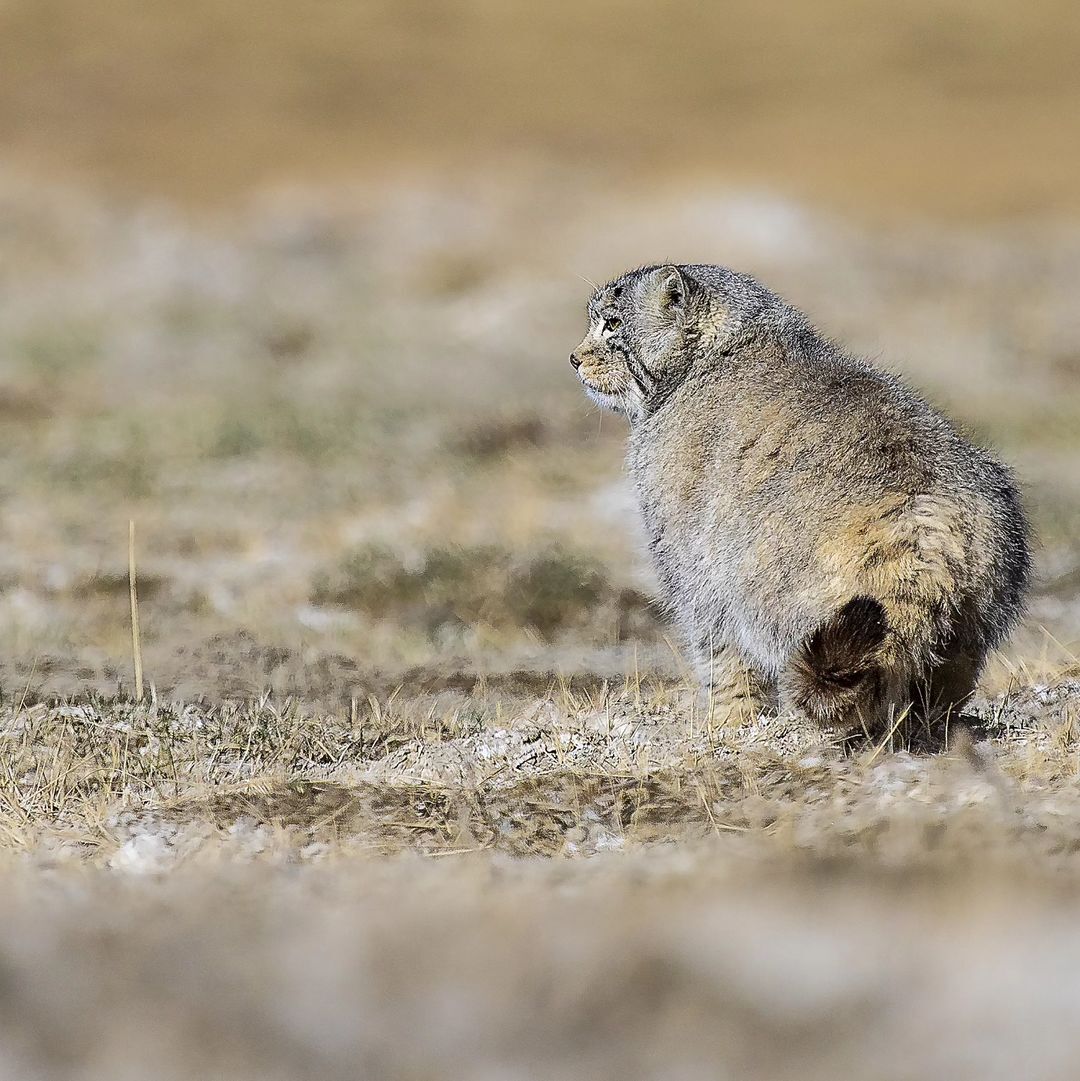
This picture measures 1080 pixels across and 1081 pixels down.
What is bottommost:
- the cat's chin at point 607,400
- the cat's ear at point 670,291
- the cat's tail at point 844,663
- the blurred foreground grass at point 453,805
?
the blurred foreground grass at point 453,805

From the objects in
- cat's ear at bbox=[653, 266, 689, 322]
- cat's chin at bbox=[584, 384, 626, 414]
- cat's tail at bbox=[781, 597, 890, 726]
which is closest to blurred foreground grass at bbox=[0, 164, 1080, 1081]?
cat's tail at bbox=[781, 597, 890, 726]

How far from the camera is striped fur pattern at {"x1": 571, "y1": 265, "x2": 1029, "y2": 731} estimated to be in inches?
189

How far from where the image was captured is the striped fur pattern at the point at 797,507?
4812mm

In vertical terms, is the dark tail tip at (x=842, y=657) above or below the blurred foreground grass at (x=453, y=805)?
above

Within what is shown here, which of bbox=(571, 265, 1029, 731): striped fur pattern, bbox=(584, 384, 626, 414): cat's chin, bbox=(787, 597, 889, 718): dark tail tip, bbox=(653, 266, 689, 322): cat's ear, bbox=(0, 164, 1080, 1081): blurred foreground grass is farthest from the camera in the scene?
bbox=(584, 384, 626, 414): cat's chin

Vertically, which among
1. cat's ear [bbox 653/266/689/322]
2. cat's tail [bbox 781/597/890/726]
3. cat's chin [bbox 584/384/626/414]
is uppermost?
cat's ear [bbox 653/266/689/322]

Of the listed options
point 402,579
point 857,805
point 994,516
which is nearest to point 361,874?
point 857,805

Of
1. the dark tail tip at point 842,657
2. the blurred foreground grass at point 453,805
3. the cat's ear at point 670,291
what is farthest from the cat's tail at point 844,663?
the cat's ear at point 670,291

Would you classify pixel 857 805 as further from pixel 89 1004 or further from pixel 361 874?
pixel 89 1004

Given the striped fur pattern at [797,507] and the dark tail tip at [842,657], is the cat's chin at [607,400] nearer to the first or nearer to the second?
the striped fur pattern at [797,507]

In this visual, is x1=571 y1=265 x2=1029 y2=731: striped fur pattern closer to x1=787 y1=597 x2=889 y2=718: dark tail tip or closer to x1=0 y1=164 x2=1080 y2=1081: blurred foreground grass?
x1=787 y1=597 x2=889 y2=718: dark tail tip

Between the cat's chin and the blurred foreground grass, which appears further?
the cat's chin

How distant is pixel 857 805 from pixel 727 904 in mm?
1100

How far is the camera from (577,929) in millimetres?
3545
